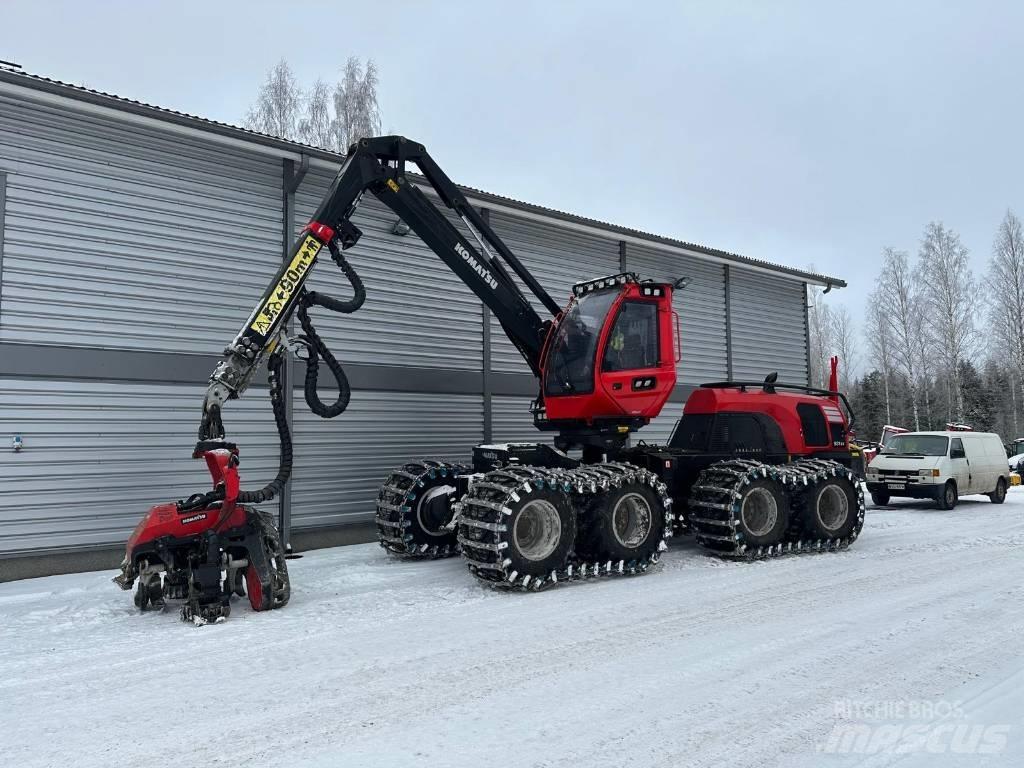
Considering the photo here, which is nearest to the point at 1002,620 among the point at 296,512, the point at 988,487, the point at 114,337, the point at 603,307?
the point at 603,307

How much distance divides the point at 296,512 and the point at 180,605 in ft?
12.4

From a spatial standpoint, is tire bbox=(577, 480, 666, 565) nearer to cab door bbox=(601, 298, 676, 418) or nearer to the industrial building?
cab door bbox=(601, 298, 676, 418)

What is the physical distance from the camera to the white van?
15578mm

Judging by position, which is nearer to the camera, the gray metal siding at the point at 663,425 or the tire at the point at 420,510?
the tire at the point at 420,510

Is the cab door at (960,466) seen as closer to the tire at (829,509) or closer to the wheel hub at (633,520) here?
the tire at (829,509)

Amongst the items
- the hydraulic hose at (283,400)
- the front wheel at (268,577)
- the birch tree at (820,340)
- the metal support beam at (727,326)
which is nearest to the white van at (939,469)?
the metal support beam at (727,326)

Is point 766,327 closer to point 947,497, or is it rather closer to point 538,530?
point 947,497

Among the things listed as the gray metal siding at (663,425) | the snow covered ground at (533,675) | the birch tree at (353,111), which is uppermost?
the birch tree at (353,111)

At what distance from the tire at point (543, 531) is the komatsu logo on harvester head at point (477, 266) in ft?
9.62

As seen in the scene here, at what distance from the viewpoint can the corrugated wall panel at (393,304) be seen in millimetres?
11297

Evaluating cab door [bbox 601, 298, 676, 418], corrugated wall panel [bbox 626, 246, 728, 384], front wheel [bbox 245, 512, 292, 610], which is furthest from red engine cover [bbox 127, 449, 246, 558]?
corrugated wall panel [bbox 626, 246, 728, 384]

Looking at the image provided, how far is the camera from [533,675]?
486cm

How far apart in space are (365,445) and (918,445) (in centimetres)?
1254

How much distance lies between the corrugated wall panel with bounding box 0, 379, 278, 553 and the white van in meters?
13.5
